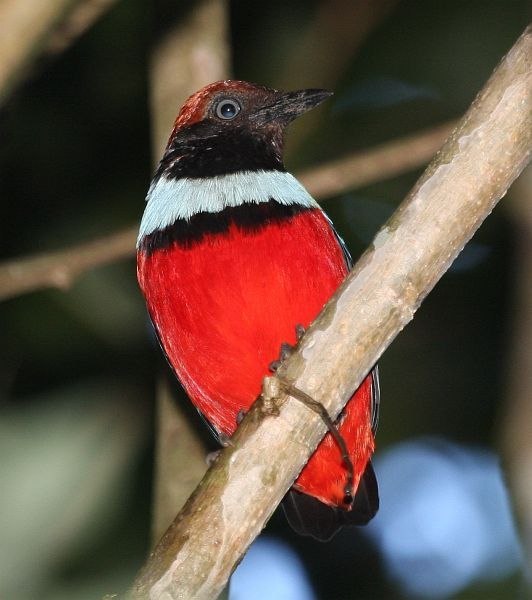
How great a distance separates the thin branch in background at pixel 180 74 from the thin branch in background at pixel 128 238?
721 millimetres

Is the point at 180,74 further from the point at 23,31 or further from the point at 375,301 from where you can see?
the point at 23,31

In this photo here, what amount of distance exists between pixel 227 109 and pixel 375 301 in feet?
7.68

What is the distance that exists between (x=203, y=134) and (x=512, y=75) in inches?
92.2

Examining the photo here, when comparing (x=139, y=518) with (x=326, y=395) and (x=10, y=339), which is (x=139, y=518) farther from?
(x=326, y=395)

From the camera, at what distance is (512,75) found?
10.9 feet

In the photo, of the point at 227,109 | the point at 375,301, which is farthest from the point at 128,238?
the point at 375,301

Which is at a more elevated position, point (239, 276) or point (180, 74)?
point (180, 74)

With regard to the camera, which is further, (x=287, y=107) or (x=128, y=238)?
(x=287, y=107)

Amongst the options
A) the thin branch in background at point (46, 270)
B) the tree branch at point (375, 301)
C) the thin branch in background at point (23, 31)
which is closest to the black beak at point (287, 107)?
the thin branch in background at point (46, 270)

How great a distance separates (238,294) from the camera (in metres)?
4.51

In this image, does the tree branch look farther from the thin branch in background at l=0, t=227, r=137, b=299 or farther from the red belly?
the thin branch in background at l=0, t=227, r=137, b=299

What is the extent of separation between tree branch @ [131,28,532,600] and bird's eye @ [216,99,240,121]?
2.19 m

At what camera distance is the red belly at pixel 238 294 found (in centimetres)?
452

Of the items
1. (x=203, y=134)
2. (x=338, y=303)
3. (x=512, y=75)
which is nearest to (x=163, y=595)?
(x=338, y=303)
